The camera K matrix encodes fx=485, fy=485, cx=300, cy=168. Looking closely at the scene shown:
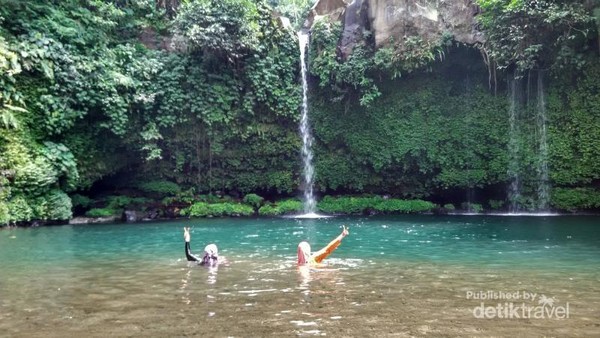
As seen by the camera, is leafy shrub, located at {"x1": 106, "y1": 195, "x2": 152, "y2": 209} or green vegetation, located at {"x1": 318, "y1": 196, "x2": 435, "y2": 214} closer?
leafy shrub, located at {"x1": 106, "y1": 195, "x2": 152, "y2": 209}

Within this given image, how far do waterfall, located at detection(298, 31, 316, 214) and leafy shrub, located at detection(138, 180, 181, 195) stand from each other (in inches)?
237

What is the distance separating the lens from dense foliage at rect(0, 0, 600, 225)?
17500mm

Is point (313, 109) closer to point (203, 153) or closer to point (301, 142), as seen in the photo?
point (301, 142)

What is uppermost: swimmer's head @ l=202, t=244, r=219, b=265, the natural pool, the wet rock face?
the wet rock face

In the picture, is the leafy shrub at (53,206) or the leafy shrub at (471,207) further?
the leafy shrub at (471,207)

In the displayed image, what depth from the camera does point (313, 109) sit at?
22734mm

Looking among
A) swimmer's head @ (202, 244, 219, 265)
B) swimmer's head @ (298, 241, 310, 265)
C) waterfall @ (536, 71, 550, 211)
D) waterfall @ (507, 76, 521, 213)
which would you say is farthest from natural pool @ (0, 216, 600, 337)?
waterfall @ (507, 76, 521, 213)

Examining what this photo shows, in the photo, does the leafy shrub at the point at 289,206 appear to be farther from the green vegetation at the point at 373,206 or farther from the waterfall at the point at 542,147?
the waterfall at the point at 542,147

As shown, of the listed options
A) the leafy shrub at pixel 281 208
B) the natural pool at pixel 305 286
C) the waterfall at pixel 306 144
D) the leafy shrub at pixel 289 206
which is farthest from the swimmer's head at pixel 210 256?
the waterfall at pixel 306 144

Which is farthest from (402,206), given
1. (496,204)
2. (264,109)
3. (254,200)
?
(264,109)

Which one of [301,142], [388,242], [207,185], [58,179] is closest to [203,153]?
[207,185]

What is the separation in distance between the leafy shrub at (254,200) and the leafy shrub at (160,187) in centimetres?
318

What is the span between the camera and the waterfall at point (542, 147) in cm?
2033

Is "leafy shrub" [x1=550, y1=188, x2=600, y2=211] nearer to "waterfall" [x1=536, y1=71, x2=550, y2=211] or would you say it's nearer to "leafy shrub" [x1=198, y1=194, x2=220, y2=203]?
"waterfall" [x1=536, y1=71, x2=550, y2=211]
